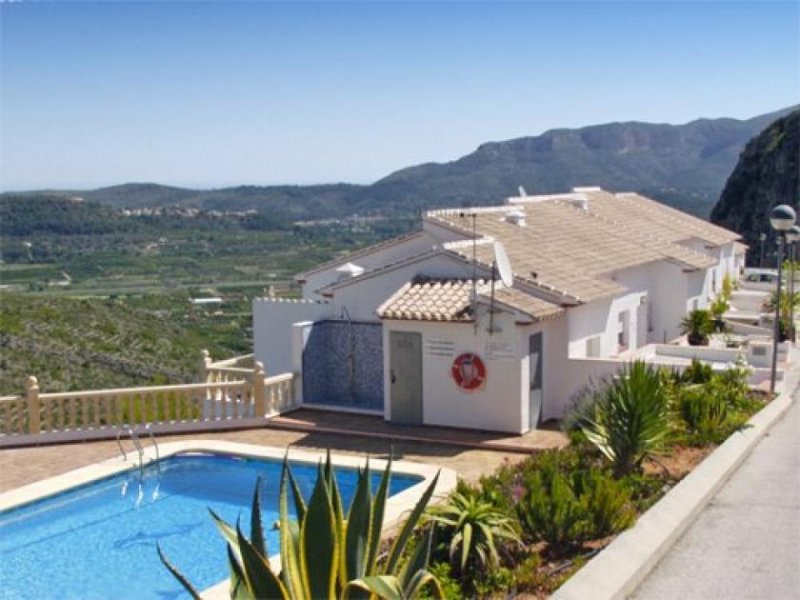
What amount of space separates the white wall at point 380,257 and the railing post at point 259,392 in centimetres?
362

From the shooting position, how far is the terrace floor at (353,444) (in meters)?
15.4

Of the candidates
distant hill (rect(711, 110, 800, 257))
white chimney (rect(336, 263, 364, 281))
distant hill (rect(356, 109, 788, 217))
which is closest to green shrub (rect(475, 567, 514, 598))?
white chimney (rect(336, 263, 364, 281))

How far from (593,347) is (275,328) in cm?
791

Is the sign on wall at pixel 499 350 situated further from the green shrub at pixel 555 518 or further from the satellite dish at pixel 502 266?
the green shrub at pixel 555 518

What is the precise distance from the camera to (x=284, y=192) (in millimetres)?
115625

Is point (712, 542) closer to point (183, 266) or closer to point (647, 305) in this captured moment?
point (647, 305)

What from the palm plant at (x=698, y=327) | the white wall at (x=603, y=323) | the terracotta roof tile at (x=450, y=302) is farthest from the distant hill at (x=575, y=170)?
the terracotta roof tile at (x=450, y=302)

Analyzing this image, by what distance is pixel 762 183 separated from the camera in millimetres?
79125

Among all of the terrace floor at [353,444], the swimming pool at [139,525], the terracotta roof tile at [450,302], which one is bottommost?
the swimming pool at [139,525]

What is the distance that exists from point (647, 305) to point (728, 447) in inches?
554

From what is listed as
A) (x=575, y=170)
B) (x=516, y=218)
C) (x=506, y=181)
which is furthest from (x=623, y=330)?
(x=575, y=170)

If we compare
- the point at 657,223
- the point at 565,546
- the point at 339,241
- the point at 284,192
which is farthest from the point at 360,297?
the point at 284,192

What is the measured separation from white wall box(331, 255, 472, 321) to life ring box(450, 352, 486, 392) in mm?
2169

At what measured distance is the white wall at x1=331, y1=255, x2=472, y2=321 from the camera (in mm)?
18922
